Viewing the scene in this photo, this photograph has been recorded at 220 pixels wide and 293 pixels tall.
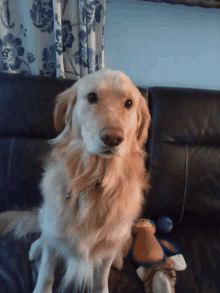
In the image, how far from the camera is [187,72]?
1411 mm

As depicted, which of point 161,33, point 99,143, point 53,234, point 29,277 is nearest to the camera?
point 99,143

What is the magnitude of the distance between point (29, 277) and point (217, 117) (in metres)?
1.40

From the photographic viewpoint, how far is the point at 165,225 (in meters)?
1.14

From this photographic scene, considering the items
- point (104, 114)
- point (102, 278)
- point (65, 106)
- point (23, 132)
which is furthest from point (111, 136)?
point (23, 132)

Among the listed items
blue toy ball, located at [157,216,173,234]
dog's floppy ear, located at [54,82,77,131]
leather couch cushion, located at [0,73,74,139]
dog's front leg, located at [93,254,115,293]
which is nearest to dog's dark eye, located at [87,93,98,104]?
dog's floppy ear, located at [54,82,77,131]

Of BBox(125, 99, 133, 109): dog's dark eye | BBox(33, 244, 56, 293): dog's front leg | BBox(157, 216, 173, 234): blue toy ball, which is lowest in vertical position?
BBox(157, 216, 173, 234): blue toy ball

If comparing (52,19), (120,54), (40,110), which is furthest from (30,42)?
(120,54)

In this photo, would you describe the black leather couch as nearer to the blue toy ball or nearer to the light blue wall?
the blue toy ball

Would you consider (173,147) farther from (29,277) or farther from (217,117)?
(29,277)

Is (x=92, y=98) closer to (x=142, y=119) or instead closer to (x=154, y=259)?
(x=142, y=119)

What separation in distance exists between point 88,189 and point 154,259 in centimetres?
52

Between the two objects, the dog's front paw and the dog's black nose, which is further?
the dog's front paw

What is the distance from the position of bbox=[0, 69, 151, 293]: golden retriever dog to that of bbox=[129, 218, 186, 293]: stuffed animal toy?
20cm

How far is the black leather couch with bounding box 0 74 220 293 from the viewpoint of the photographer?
112cm
